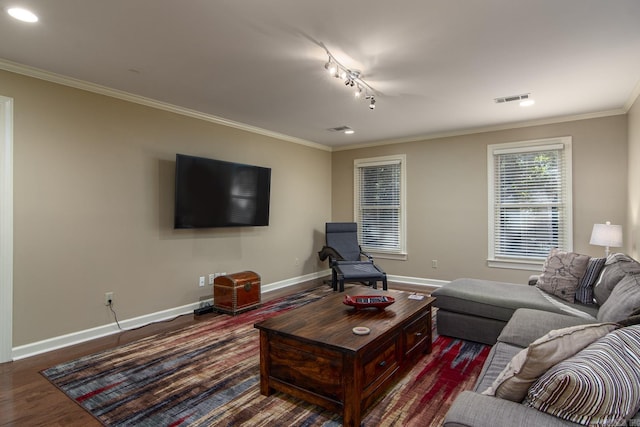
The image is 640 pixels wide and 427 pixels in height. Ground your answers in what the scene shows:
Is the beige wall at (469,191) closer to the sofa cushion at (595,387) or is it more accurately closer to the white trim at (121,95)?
the white trim at (121,95)

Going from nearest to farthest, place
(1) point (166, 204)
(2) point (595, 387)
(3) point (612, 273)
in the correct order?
(2) point (595, 387)
(3) point (612, 273)
(1) point (166, 204)

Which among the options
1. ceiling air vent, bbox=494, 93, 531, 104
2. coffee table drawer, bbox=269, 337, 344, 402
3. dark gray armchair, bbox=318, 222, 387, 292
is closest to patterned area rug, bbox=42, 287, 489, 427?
coffee table drawer, bbox=269, 337, 344, 402

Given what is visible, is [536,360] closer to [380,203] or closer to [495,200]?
[495,200]

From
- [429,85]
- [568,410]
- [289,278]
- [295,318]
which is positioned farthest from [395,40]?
[289,278]

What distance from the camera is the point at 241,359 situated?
2.80m

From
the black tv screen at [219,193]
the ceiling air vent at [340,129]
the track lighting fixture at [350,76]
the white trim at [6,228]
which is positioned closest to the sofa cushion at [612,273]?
the track lighting fixture at [350,76]

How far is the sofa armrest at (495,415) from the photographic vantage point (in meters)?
1.06

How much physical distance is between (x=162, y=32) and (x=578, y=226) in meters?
5.10

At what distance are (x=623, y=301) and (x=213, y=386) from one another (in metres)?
2.68

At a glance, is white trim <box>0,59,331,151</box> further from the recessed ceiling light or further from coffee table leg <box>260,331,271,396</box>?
coffee table leg <box>260,331,271,396</box>

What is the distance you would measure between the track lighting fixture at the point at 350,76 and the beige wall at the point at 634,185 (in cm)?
276

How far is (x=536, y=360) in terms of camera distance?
1172 mm

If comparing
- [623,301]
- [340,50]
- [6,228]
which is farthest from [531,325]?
[6,228]

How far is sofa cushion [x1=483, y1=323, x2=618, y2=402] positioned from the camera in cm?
118
